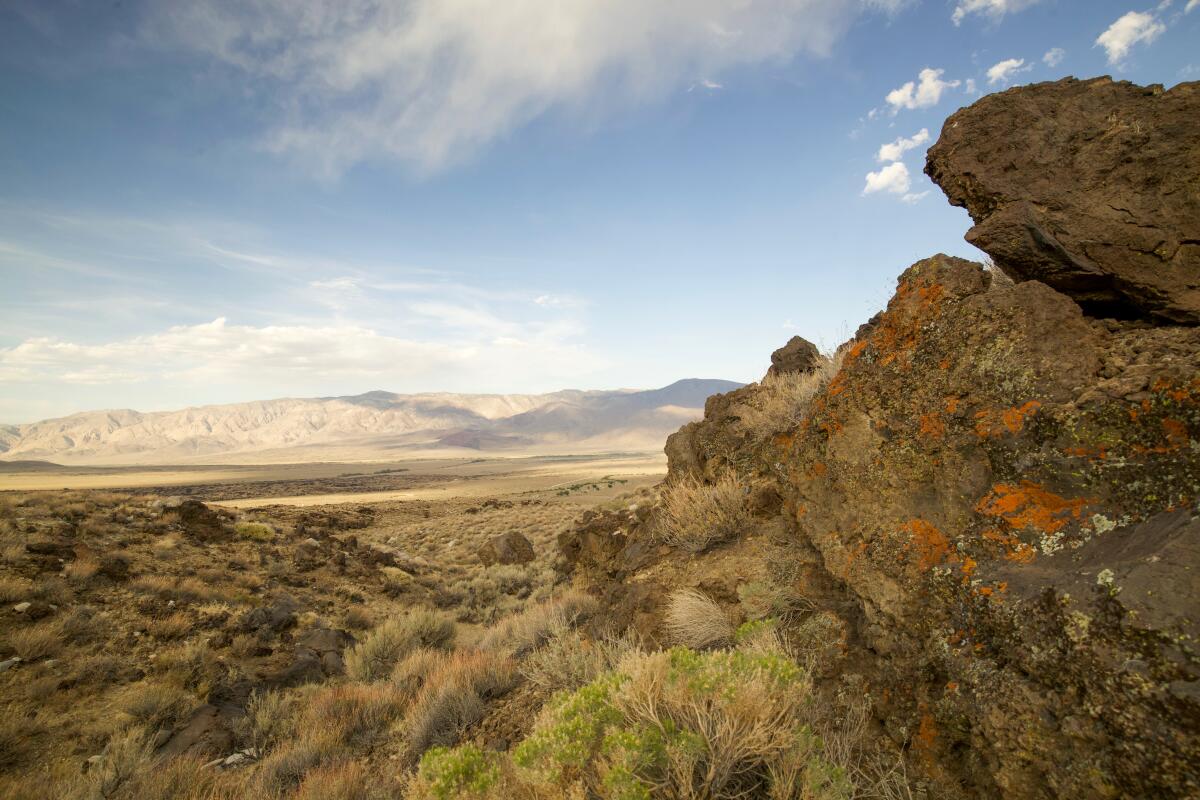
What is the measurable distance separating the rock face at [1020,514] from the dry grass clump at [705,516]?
0.99 metres

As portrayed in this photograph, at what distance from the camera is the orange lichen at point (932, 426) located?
352 centimetres

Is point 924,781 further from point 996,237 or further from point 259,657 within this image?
point 259,657

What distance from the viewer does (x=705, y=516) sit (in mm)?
6273

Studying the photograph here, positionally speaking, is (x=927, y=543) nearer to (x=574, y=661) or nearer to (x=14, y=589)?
(x=574, y=661)

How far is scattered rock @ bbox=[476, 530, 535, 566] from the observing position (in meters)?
16.9

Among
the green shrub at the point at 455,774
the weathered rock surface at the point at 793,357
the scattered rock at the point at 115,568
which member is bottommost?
the scattered rock at the point at 115,568

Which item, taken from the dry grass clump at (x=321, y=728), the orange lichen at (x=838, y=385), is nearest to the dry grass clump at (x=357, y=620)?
the dry grass clump at (x=321, y=728)

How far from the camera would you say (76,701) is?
6402 millimetres

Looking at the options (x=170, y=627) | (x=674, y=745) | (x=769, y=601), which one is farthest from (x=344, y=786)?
(x=170, y=627)

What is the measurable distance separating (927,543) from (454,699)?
484cm

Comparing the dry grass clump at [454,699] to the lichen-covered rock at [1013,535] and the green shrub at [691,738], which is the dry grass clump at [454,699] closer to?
the green shrub at [691,738]

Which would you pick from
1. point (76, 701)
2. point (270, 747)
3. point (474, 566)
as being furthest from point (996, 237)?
point (474, 566)

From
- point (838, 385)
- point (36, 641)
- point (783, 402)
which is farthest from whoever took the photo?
point (36, 641)

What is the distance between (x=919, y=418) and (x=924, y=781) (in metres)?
2.20
